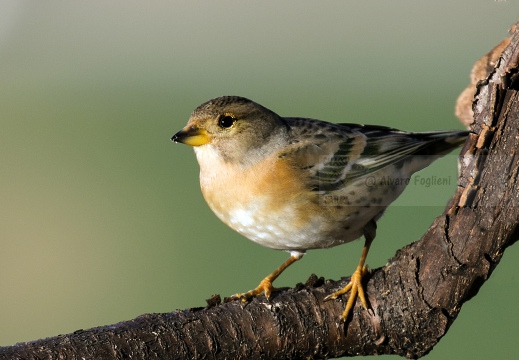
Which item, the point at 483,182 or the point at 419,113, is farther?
the point at 419,113

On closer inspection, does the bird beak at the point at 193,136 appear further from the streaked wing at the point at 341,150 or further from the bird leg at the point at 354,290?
the bird leg at the point at 354,290

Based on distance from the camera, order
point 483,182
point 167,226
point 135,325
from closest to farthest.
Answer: point 483,182 < point 135,325 < point 167,226

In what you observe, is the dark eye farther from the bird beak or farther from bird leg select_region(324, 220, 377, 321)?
bird leg select_region(324, 220, 377, 321)

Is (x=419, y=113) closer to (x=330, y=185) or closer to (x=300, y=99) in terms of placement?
(x=300, y=99)

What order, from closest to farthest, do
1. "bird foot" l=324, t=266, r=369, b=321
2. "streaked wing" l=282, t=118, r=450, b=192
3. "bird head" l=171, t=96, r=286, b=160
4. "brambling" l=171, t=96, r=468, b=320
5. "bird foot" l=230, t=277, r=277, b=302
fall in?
1. "bird foot" l=324, t=266, r=369, b=321
2. "bird foot" l=230, t=277, r=277, b=302
3. "brambling" l=171, t=96, r=468, b=320
4. "streaked wing" l=282, t=118, r=450, b=192
5. "bird head" l=171, t=96, r=286, b=160

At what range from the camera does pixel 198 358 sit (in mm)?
3639

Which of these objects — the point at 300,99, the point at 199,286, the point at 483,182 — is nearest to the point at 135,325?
the point at 483,182

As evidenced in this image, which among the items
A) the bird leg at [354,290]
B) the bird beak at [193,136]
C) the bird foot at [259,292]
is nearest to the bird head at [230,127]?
the bird beak at [193,136]

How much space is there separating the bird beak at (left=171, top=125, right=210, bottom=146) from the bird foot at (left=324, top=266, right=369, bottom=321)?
4.38 ft

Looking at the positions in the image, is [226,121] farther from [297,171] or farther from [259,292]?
[259,292]

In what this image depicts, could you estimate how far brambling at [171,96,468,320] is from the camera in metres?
4.21

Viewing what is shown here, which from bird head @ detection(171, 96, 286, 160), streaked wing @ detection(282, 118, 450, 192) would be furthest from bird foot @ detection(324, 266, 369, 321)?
bird head @ detection(171, 96, 286, 160)

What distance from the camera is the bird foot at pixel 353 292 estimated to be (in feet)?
12.5

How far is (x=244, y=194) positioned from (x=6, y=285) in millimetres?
10294
